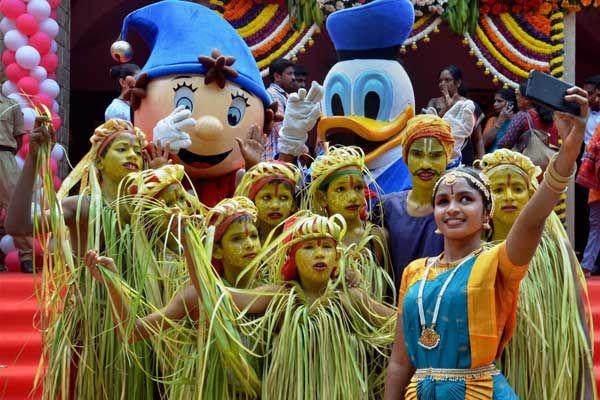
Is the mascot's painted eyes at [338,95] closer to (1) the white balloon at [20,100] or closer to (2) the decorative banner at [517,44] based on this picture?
(1) the white balloon at [20,100]

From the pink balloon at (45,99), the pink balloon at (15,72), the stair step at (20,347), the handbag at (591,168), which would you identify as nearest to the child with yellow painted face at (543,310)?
the stair step at (20,347)

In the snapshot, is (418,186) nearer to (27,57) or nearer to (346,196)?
(346,196)

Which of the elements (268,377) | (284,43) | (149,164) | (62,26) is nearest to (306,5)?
(284,43)

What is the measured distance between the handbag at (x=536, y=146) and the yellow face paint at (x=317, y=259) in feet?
11.2

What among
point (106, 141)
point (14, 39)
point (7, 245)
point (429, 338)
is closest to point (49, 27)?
point (14, 39)

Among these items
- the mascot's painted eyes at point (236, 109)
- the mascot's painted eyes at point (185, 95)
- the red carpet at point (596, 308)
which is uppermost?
the mascot's painted eyes at point (185, 95)

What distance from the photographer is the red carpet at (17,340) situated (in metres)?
5.12

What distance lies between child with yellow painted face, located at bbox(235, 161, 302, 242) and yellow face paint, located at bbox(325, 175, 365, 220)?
150 millimetres

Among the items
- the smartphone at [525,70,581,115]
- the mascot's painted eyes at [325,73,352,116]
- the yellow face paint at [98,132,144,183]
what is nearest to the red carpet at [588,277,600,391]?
the mascot's painted eyes at [325,73,352,116]

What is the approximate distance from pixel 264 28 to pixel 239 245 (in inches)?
187

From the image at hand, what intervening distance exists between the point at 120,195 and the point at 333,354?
1.06 metres

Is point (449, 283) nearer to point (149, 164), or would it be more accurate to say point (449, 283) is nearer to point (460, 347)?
point (460, 347)

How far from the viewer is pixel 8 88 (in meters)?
7.04

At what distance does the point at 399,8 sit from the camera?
17.0 feet
